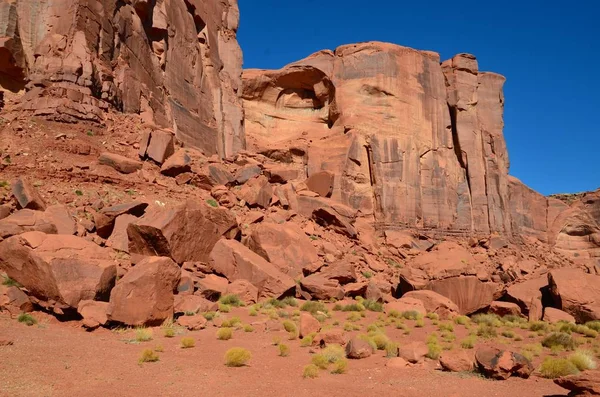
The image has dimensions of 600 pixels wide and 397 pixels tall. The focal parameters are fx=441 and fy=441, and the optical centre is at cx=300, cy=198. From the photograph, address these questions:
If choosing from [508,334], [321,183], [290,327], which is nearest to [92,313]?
[290,327]

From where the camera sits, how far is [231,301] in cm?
1478

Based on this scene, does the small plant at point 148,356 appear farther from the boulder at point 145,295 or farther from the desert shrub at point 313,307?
the desert shrub at point 313,307

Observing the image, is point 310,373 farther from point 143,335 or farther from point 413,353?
point 143,335

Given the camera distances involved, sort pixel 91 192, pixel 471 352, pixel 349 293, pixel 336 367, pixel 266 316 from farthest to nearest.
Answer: pixel 349 293
pixel 91 192
pixel 266 316
pixel 471 352
pixel 336 367

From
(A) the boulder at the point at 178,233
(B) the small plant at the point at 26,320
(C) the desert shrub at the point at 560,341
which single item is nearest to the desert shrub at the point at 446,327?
(C) the desert shrub at the point at 560,341

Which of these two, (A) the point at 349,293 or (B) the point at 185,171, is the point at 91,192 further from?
(A) the point at 349,293

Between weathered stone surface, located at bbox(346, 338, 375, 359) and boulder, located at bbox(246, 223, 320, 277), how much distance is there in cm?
868

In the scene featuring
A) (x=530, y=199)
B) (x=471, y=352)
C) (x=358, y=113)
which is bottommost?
(x=471, y=352)

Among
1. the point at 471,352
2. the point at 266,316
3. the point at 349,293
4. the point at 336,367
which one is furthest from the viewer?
the point at 349,293

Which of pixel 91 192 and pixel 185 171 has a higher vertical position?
pixel 185 171

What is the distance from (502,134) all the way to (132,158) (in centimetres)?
3831

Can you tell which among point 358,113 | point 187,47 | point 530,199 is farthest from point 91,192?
point 530,199

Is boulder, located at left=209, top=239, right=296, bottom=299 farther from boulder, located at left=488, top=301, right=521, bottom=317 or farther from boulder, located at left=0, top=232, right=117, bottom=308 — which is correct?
boulder, located at left=488, top=301, right=521, bottom=317

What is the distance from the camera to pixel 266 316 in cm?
1414
